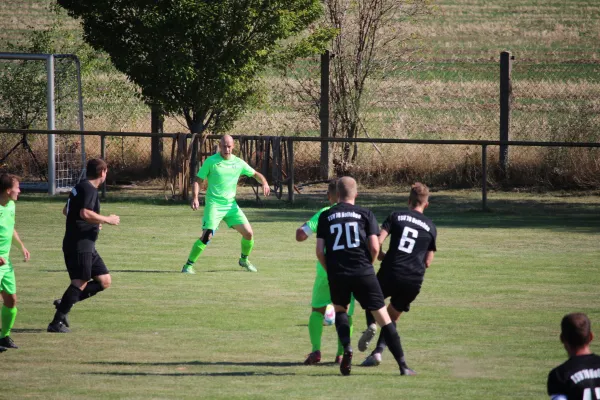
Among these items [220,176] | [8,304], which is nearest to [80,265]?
[8,304]

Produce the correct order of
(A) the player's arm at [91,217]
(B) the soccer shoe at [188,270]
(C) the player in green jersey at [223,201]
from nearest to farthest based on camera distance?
(A) the player's arm at [91,217] → (B) the soccer shoe at [188,270] → (C) the player in green jersey at [223,201]

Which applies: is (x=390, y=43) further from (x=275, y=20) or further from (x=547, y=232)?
(x=547, y=232)

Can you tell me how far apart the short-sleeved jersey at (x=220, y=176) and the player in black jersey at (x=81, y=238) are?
13.3 feet

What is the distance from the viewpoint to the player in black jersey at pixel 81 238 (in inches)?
389

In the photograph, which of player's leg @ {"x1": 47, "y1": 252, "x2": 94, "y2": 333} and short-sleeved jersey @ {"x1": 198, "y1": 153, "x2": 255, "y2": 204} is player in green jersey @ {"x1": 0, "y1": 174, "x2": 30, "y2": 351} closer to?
player's leg @ {"x1": 47, "y1": 252, "x2": 94, "y2": 333}

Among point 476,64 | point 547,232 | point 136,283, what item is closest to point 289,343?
point 136,283

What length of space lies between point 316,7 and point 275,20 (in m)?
1.30

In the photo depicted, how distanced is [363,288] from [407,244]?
68cm

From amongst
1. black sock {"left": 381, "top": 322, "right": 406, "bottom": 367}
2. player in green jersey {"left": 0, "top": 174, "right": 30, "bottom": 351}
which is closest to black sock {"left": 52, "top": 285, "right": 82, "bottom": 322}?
player in green jersey {"left": 0, "top": 174, "right": 30, "bottom": 351}

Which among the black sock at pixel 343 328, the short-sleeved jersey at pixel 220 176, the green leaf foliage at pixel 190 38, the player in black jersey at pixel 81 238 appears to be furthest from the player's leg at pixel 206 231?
the green leaf foliage at pixel 190 38

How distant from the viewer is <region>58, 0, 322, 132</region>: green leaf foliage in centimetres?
2283

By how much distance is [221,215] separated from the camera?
1402 centimetres

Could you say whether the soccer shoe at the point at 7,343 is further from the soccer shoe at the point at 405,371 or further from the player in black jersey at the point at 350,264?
the soccer shoe at the point at 405,371

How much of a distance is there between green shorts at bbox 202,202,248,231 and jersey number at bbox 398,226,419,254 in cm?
558
